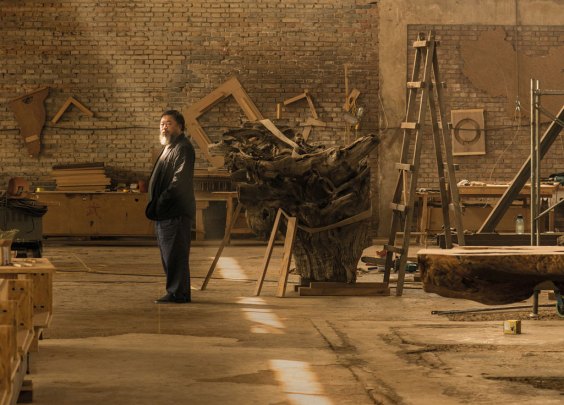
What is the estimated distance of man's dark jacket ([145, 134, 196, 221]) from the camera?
894 centimetres

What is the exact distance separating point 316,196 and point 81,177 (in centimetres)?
752

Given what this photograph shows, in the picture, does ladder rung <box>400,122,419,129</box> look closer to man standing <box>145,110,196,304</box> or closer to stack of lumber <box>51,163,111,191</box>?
man standing <box>145,110,196,304</box>

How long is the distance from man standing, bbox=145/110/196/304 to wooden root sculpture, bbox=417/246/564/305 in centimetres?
395

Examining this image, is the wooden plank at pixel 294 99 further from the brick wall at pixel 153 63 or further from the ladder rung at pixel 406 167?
the ladder rung at pixel 406 167

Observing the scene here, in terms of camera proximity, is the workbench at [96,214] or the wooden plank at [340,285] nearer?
the wooden plank at [340,285]

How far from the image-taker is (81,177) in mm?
16391

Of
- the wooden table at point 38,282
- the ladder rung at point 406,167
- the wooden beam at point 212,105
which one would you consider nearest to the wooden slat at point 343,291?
the ladder rung at point 406,167

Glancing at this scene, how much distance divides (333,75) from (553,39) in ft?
11.8

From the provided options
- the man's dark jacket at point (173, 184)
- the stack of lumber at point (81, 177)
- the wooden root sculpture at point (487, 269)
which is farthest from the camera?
the stack of lumber at point (81, 177)

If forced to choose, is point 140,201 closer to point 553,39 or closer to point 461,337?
point 553,39

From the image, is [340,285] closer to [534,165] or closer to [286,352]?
[534,165]

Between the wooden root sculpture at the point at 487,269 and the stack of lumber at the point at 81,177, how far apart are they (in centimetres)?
1154

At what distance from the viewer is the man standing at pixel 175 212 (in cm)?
895

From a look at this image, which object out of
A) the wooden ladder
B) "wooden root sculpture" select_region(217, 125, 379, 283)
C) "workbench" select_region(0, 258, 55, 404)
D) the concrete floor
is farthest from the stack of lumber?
"workbench" select_region(0, 258, 55, 404)
